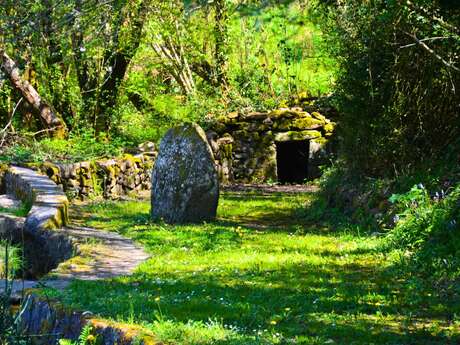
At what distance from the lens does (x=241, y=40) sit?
2702cm

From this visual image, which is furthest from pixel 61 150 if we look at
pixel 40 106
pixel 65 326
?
pixel 65 326

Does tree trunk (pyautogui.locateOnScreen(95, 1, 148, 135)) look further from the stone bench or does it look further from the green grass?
the green grass

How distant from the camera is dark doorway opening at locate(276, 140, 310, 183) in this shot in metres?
23.7

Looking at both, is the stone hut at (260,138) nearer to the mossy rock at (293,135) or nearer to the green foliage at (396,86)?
the mossy rock at (293,135)

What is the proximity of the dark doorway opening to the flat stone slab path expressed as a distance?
1286 centimetres

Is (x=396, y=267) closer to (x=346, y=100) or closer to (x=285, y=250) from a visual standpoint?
(x=285, y=250)

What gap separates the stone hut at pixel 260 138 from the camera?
22672 millimetres

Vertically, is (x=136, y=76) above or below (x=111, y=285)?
above

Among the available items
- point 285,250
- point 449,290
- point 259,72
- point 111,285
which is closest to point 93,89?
point 259,72

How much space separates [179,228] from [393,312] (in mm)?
6002

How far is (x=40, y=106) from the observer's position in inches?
848

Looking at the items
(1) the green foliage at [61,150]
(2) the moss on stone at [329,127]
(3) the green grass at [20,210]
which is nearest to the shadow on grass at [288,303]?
(3) the green grass at [20,210]

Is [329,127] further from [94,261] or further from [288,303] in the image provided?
[288,303]

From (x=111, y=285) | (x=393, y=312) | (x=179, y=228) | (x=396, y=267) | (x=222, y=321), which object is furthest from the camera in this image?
(x=179, y=228)
